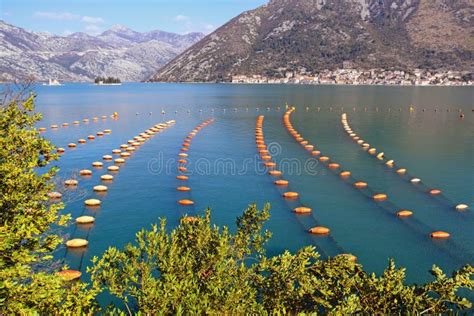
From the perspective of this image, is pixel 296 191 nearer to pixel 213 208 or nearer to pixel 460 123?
pixel 213 208

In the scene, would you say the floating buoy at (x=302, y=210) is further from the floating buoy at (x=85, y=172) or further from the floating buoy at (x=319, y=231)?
the floating buoy at (x=85, y=172)

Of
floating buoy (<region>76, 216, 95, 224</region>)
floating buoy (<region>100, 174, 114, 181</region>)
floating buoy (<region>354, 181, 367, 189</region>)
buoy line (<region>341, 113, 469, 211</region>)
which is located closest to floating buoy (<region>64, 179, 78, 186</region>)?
floating buoy (<region>100, 174, 114, 181</region>)

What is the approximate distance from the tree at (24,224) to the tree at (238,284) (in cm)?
174

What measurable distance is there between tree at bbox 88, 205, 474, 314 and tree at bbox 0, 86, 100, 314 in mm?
1743

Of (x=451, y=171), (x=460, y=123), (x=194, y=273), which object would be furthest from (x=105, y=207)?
(x=460, y=123)

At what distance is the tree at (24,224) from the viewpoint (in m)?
15.7

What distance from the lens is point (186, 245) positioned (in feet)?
65.2

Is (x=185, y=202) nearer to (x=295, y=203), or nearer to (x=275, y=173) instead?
(x=295, y=203)

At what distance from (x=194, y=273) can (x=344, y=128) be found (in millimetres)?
95742

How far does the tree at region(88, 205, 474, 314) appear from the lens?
16.2 meters

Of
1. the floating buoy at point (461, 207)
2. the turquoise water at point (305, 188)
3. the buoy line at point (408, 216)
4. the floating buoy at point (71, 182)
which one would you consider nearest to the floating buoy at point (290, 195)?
the turquoise water at point (305, 188)

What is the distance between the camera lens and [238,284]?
17453 mm

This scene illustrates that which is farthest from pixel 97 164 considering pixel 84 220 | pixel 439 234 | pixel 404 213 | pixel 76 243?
pixel 439 234

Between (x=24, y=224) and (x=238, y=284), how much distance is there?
29.7 ft
